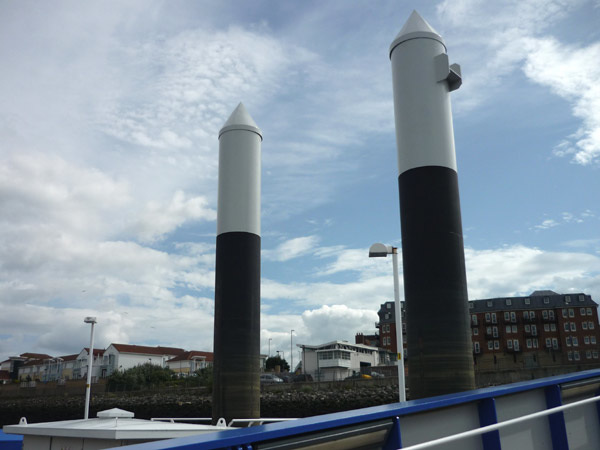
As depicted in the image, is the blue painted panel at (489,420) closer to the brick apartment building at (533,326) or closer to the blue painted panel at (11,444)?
the blue painted panel at (11,444)

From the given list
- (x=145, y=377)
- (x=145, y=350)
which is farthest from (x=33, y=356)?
(x=145, y=377)

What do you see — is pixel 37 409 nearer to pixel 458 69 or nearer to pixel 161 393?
pixel 161 393

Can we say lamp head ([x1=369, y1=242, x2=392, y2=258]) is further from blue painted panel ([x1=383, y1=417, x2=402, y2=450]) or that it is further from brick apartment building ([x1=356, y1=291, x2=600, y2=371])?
brick apartment building ([x1=356, y1=291, x2=600, y2=371])

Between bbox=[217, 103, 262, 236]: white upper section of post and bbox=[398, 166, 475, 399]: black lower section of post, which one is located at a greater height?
bbox=[217, 103, 262, 236]: white upper section of post

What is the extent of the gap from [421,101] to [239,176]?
21.3ft

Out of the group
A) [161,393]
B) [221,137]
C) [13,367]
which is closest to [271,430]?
[221,137]

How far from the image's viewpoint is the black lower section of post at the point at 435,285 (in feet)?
28.9

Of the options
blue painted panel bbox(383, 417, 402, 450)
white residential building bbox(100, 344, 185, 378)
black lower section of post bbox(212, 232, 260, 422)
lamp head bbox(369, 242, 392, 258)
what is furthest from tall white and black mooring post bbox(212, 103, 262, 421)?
white residential building bbox(100, 344, 185, 378)

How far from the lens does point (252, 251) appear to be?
14781 millimetres

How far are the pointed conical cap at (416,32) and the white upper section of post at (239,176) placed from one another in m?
5.88

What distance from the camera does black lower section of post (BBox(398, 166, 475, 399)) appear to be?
880 cm

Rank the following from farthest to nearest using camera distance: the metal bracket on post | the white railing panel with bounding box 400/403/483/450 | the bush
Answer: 1. the bush
2. the metal bracket on post
3. the white railing panel with bounding box 400/403/483/450

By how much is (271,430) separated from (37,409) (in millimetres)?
45524

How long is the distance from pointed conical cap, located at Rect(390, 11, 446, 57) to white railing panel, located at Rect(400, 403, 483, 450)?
26.9 ft
